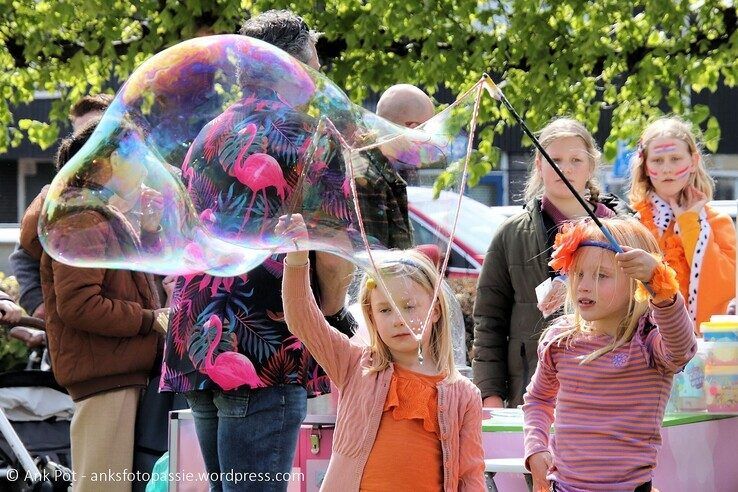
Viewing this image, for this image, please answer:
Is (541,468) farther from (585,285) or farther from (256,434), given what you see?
(256,434)

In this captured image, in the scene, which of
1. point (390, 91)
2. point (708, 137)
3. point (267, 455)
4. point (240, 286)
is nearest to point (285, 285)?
point (240, 286)

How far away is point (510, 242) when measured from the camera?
17.3 ft

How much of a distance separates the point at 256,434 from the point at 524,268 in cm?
169

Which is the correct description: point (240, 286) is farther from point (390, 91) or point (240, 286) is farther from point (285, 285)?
point (390, 91)

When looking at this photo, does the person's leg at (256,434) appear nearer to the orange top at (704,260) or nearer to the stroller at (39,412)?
the orange top at (704,260)

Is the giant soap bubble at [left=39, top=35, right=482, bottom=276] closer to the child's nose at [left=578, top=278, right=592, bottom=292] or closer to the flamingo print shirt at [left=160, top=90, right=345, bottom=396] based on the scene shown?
the flamingo print shirt at [left=160, top=90, right=345, bottom=396]

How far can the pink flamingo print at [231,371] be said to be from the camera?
3.84 m

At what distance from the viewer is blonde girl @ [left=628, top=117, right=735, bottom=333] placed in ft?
17.5

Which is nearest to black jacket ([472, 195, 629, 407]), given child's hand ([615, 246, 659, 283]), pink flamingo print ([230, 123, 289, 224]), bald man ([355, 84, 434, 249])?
bald man ([355, 84, 434, 249])

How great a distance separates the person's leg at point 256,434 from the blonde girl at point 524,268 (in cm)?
147

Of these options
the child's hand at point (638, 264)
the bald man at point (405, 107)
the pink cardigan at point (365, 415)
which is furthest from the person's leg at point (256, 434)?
the bald man at point (405, 107)

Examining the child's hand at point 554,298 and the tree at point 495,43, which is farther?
the tree at point 495,43

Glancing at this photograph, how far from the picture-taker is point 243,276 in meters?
3.96

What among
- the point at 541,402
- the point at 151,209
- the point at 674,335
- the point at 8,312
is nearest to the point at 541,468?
the point at 541,402
